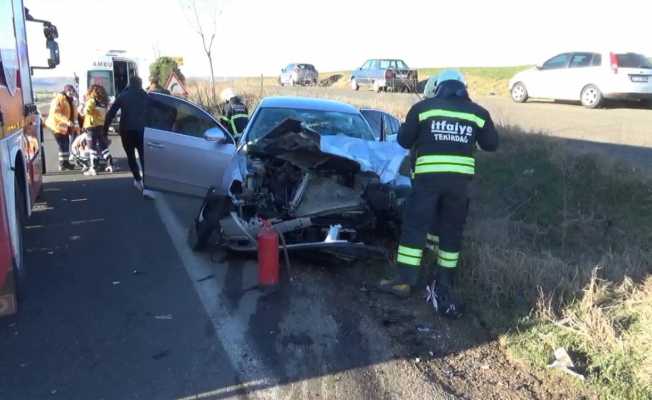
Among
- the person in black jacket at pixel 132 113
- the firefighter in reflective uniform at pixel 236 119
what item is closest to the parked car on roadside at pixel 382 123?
the firefighter in reflective uniform at pixel 236 119

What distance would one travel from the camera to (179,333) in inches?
169

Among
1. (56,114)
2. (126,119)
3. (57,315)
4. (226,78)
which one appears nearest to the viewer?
(57,315)

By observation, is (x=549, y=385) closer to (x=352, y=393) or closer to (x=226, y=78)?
(x=352, y=393)

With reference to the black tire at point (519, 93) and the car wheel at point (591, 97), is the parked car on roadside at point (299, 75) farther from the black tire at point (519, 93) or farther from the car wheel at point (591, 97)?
the car wheel at point (591, 97)

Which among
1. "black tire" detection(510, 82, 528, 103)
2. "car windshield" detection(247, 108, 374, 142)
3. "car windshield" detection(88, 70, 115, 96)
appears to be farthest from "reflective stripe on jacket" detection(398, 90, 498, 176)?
"car windshield" detection(88, 70, 115, 96)

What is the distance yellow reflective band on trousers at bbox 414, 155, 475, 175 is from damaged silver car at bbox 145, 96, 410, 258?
0.89 metres

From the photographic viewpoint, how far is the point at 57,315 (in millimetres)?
4578

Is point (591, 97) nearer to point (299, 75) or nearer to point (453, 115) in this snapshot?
point (453, 115)

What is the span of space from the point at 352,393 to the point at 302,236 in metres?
2.31

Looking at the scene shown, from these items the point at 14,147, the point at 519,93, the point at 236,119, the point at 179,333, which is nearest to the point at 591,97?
the point at 519,93

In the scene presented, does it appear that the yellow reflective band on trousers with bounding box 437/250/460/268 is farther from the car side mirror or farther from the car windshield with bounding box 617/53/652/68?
the car windshield with bounding box 617/53/652/68

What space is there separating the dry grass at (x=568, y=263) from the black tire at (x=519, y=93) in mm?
10130

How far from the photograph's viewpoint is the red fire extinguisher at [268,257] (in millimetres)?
5074

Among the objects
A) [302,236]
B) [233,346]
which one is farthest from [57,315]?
[302,236]
